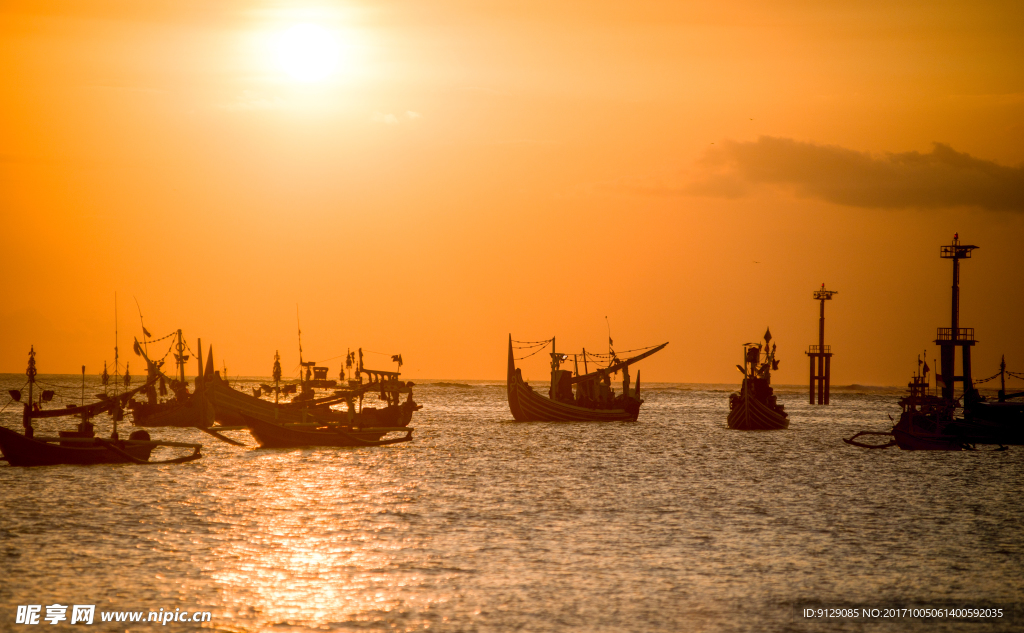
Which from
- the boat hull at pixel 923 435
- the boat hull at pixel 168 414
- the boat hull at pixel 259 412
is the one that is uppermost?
the boat hull at pixel 259 412

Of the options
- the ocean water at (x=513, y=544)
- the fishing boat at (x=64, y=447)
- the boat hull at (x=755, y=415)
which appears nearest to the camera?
the ocean water at (x=513, y=544)

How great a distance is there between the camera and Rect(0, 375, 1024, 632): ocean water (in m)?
19.1

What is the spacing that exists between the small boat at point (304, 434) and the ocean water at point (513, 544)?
5956 millimetres

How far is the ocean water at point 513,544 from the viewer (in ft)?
62.6

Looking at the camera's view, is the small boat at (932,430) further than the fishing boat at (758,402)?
No

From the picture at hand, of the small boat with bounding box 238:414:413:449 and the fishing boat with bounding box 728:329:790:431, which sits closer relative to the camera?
the small boat with bounding box 238:414:413:449

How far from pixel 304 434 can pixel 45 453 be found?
1595 cm

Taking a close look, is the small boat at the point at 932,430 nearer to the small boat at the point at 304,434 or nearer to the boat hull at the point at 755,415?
the boat hull at the point at 755,415

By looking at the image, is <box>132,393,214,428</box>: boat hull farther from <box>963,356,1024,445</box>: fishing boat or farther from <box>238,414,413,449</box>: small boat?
<box>963,356,1024,445</box>: fishing boat

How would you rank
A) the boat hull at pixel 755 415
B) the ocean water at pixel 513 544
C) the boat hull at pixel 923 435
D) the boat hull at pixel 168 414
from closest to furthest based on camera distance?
the ocean water at pixel 513 544 < the boat hull at pixel 923 435 < the boat hull at pixel 168 414 < the boat hull at pixel 755 415

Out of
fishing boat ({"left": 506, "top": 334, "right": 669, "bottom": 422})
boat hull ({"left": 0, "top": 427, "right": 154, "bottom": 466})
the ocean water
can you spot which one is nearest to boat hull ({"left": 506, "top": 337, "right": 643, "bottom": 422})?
fishing boat ({"left": 506, "top": 334, "right": 669, "bottom": 422})

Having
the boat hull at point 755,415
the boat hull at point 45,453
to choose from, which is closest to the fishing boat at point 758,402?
the boat hull at point 755,415

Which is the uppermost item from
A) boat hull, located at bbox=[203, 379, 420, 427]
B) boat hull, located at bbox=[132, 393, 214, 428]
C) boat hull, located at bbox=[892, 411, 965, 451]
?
boat hull, located at bbox=[203, 379, 420, 427]

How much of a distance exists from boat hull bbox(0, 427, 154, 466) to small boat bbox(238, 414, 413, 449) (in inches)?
477
